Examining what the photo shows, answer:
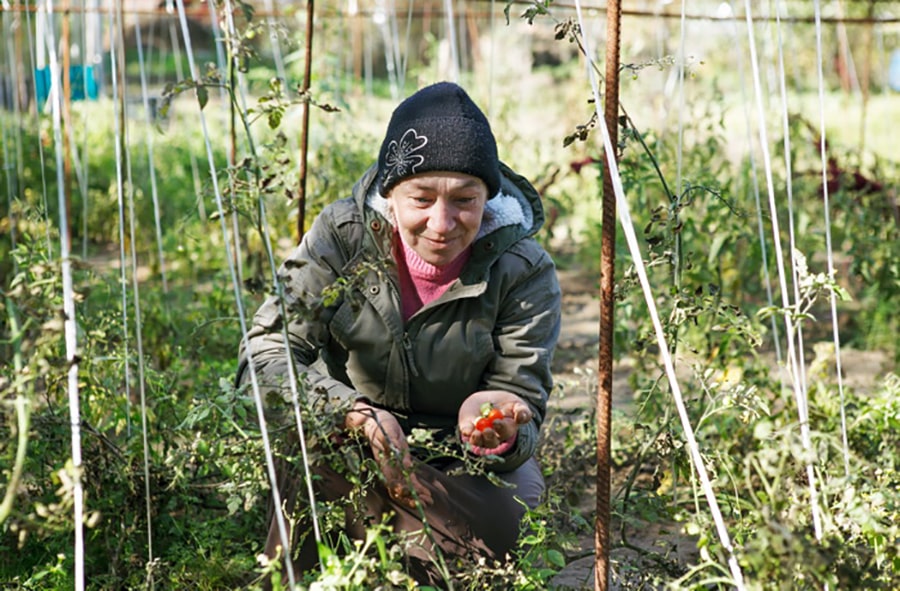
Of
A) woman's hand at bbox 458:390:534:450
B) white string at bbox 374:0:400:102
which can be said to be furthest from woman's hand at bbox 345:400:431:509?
white string at bbox 374:0:400:102

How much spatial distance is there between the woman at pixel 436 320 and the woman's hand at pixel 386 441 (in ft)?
0.07

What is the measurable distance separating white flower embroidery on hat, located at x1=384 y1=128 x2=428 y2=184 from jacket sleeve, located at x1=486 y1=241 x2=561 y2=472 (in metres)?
0.35

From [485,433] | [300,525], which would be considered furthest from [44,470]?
[485,433]

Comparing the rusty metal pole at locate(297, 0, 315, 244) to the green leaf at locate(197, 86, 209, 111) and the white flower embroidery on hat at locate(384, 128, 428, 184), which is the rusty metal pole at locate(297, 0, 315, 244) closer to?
the white flower embroidery on hat at locate(384, 128, 428, 184)

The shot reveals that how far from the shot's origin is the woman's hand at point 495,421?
2049 mm

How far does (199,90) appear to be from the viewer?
1.81 m

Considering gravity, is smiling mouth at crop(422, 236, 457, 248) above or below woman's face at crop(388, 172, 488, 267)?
below

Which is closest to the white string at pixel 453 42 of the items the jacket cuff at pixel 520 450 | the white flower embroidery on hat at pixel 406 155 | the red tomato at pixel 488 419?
the white flower embroidery on hat at pixel 406 155

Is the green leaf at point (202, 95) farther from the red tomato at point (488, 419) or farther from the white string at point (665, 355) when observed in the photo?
the red tomato at point (488, 419)

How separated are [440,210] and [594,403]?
46.2 inches

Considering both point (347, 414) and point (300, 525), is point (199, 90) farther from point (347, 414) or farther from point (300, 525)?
point (300, 525)

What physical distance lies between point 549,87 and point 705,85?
258 cm

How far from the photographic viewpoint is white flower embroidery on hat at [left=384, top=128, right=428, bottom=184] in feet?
6.84

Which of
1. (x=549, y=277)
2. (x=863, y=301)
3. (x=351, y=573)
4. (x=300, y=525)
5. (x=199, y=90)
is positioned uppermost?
(x=199, y=90)
